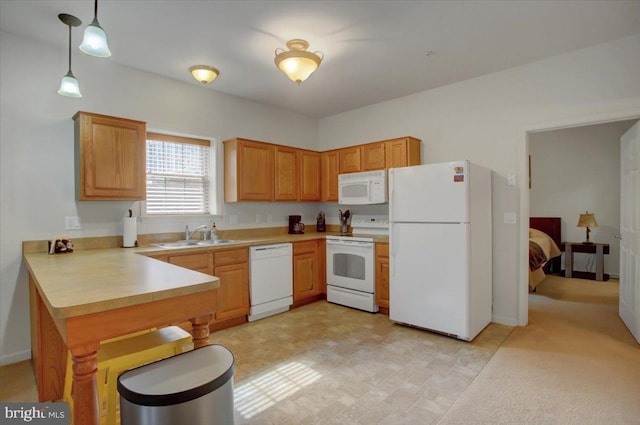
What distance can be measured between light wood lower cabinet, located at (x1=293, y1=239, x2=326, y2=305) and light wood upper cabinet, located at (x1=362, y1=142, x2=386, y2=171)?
3.87ft

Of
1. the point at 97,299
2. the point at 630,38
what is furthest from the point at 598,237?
the point at 97,299

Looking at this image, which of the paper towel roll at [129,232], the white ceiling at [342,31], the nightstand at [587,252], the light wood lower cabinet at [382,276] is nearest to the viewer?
the white ceiling at [342,31]

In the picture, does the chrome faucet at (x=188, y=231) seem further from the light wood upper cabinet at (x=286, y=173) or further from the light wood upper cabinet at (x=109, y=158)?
the light wood upper cabinet at (x=286, y=173)

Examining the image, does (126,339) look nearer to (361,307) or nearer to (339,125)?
(361,307)

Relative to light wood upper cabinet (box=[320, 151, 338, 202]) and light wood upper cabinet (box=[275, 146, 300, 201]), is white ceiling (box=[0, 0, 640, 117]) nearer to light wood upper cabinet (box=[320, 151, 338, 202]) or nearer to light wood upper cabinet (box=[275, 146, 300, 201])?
light wood upper cabinet (box=[275, 146, 300, 201])

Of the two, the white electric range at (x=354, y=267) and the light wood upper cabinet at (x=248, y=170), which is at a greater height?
the light wood upper cabinet at (x=248, y=170)

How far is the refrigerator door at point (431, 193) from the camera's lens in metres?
2.99

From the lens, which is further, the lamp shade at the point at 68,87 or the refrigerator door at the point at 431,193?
the refrigerator door at the point at 431,193

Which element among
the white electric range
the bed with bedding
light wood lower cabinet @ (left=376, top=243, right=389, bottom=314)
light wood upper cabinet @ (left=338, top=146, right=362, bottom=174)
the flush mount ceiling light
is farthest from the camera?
the bed with bedding

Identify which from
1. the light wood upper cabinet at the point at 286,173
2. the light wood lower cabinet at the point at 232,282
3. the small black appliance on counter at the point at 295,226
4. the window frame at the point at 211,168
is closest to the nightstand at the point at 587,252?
the small black appliance on counter at the point at 295,226

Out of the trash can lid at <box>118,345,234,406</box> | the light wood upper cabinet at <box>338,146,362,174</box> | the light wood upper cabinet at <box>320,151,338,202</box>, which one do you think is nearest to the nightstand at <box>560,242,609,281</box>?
the light wood upper cabinet at <box>338,146,362,174</box>

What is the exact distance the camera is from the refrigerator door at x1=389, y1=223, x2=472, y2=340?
3004 millimetres

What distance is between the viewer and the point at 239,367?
2.61 metres

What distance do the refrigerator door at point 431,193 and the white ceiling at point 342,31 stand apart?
3.58ft
